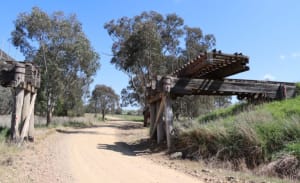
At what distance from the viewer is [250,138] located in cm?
816

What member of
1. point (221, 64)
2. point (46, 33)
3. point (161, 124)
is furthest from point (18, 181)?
point (46, 33)

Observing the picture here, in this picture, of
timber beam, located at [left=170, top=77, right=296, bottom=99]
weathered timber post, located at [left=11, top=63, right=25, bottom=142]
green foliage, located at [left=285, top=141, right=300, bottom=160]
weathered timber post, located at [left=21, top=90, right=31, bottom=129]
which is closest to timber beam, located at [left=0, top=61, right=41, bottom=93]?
weathered timber post, located at [left=11, top=63, right=25, bottom=142]

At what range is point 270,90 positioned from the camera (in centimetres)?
1295

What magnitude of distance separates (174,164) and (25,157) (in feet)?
16.8

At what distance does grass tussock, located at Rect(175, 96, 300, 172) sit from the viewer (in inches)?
309

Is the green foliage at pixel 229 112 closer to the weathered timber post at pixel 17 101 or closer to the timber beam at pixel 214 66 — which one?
the timber beam at pixel 214 66

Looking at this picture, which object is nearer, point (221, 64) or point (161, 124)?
point (221, 64)

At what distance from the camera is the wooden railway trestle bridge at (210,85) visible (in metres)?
11.2

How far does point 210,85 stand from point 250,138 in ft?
14.0

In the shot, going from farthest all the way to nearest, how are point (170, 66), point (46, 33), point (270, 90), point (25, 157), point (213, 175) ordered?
point (170, 66) → point (46, 33) → point (270, 90) → point (25, 157) → point (213, 175)

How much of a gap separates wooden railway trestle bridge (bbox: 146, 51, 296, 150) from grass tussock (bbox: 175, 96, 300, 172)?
6.48ft

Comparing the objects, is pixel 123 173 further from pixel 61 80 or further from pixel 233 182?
pixel 61 80

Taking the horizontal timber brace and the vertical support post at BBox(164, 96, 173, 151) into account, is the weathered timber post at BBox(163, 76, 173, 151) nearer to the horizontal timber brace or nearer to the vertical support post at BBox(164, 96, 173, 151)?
the vertical support post at BBox(164, 96, 173, 151)

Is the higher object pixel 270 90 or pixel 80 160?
pixel 270 90
